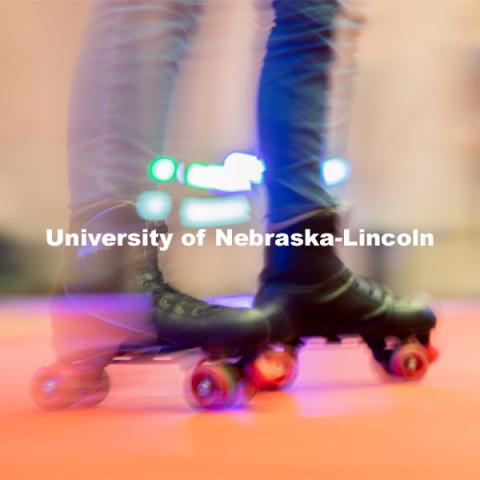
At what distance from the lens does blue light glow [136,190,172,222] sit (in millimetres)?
863

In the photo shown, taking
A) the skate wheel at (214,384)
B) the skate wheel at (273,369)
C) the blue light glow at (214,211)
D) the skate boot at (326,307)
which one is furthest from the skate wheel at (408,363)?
the blue light glow at (214,211)

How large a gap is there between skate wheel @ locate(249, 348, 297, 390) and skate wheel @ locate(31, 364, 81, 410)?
7.6 inches

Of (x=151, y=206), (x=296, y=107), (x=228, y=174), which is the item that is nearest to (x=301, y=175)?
(x=296, y=107)

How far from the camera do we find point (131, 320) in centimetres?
85

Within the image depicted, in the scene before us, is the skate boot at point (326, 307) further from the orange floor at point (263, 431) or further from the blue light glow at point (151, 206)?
the blue light glow at point (151, 206)

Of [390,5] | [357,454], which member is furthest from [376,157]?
[357,454]

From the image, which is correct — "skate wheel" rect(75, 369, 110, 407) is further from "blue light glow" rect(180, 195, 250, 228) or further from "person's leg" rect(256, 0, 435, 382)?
"blue light glow" rect(180, 195, 250, 228)

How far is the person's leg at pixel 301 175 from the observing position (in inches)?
37.0

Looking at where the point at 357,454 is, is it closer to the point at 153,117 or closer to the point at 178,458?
the point at 178,458

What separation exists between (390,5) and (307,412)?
1661 millimetres

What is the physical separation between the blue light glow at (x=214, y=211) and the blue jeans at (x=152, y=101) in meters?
0.72

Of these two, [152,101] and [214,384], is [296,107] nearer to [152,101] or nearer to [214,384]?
[152,101]

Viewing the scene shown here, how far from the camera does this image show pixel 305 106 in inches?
37.2

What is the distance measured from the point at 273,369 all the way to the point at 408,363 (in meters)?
0.20
